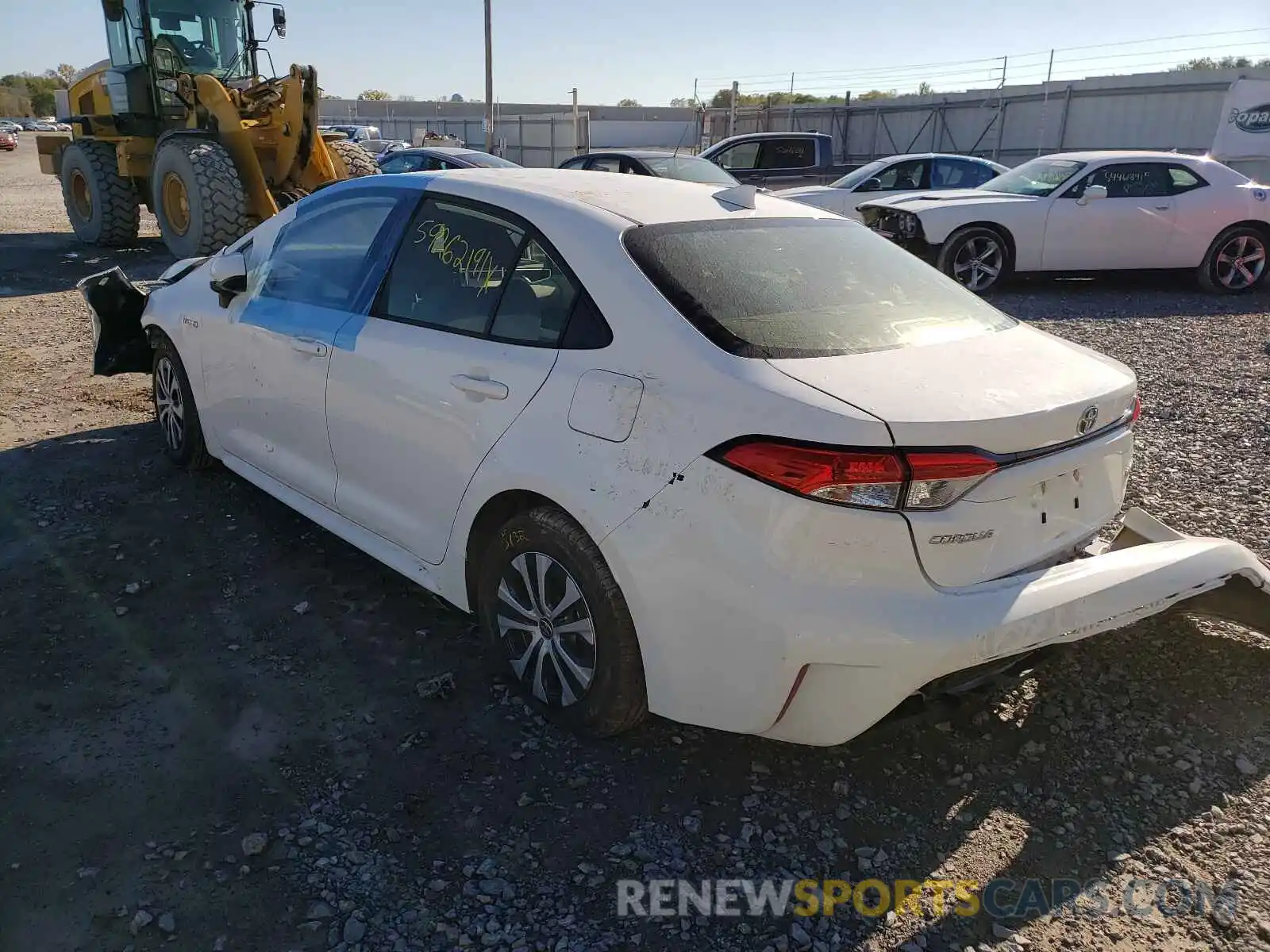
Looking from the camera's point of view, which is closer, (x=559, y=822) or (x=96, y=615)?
(x=559, y=822)

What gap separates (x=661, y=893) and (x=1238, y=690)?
2.19m

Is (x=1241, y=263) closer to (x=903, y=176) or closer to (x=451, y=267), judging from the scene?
(x=903, y=176)

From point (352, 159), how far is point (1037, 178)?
8993 millimetres

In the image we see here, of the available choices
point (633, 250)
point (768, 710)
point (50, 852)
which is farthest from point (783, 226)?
point (50, 852)

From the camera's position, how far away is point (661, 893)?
2436 mm

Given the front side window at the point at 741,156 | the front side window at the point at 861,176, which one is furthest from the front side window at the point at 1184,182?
the front side window at the point at 741,156

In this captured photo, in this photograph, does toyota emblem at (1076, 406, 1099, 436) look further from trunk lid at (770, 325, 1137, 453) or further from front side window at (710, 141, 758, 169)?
front side window at (710, 141, 758, 169)

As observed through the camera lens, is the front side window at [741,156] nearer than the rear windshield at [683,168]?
No

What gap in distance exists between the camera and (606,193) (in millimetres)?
3305

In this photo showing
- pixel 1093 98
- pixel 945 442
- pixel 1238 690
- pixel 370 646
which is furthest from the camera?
pixel 1093 98

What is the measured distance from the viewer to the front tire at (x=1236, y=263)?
35.2 ft

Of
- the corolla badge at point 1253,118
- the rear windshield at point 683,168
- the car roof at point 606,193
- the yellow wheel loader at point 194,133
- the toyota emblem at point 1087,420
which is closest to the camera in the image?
the toyota emblem at point 1087,420

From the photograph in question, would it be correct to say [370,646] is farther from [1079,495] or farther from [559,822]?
[1079,495]

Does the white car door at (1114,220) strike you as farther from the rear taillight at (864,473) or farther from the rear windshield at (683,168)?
the rear taillight at (864,473)
